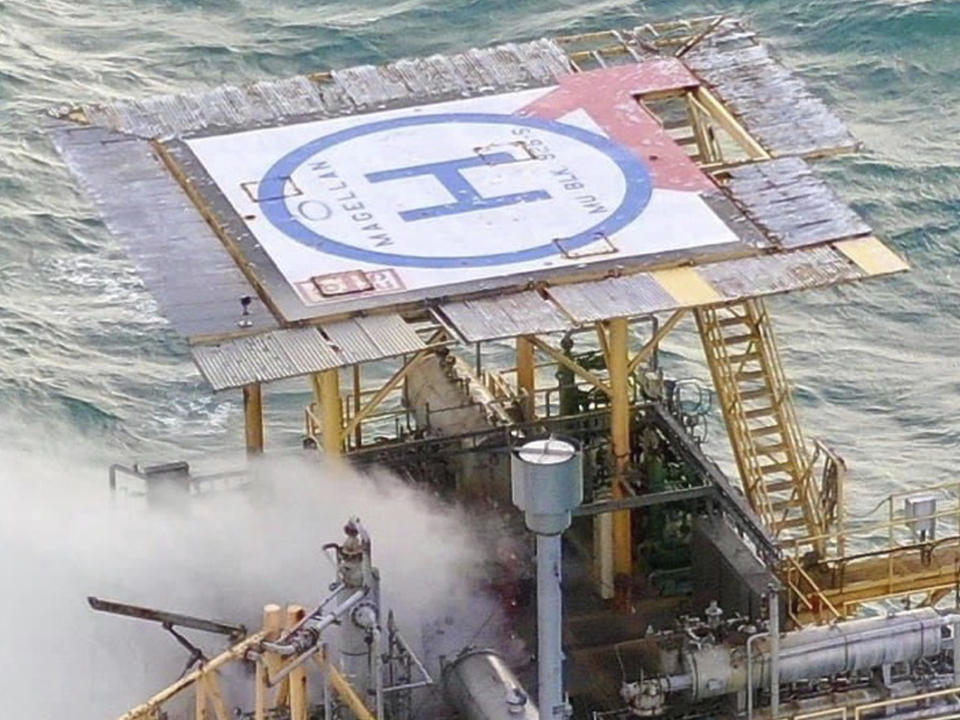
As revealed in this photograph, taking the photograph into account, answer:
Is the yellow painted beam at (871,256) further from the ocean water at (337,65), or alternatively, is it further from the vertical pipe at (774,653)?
the ocean water at (337,65)

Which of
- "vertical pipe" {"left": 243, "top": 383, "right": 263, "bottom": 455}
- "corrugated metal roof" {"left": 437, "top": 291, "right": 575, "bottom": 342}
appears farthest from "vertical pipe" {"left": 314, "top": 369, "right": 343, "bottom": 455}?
"vertical pipe" {"left": 243, "top": 383, "right": 263, "bottom": 455}

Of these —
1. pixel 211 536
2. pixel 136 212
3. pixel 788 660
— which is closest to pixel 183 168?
pixel 136 212

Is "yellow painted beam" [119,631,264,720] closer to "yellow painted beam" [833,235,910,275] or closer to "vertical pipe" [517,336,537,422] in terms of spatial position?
"vertical pipe" [517,336,537,422]

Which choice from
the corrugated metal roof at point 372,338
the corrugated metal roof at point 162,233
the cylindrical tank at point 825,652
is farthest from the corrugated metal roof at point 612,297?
the cylindrical tank at point 825,652

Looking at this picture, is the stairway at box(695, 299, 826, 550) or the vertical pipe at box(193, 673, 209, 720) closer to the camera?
the vertical pipe at box(193, 673, 209, 720)

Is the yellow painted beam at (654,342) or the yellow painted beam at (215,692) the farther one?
the yellow painted beam at (654,342)

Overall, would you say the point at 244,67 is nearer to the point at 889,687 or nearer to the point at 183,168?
the point at 183,168

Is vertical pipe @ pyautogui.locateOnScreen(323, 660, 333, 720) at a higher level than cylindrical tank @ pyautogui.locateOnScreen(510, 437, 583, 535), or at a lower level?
lower
